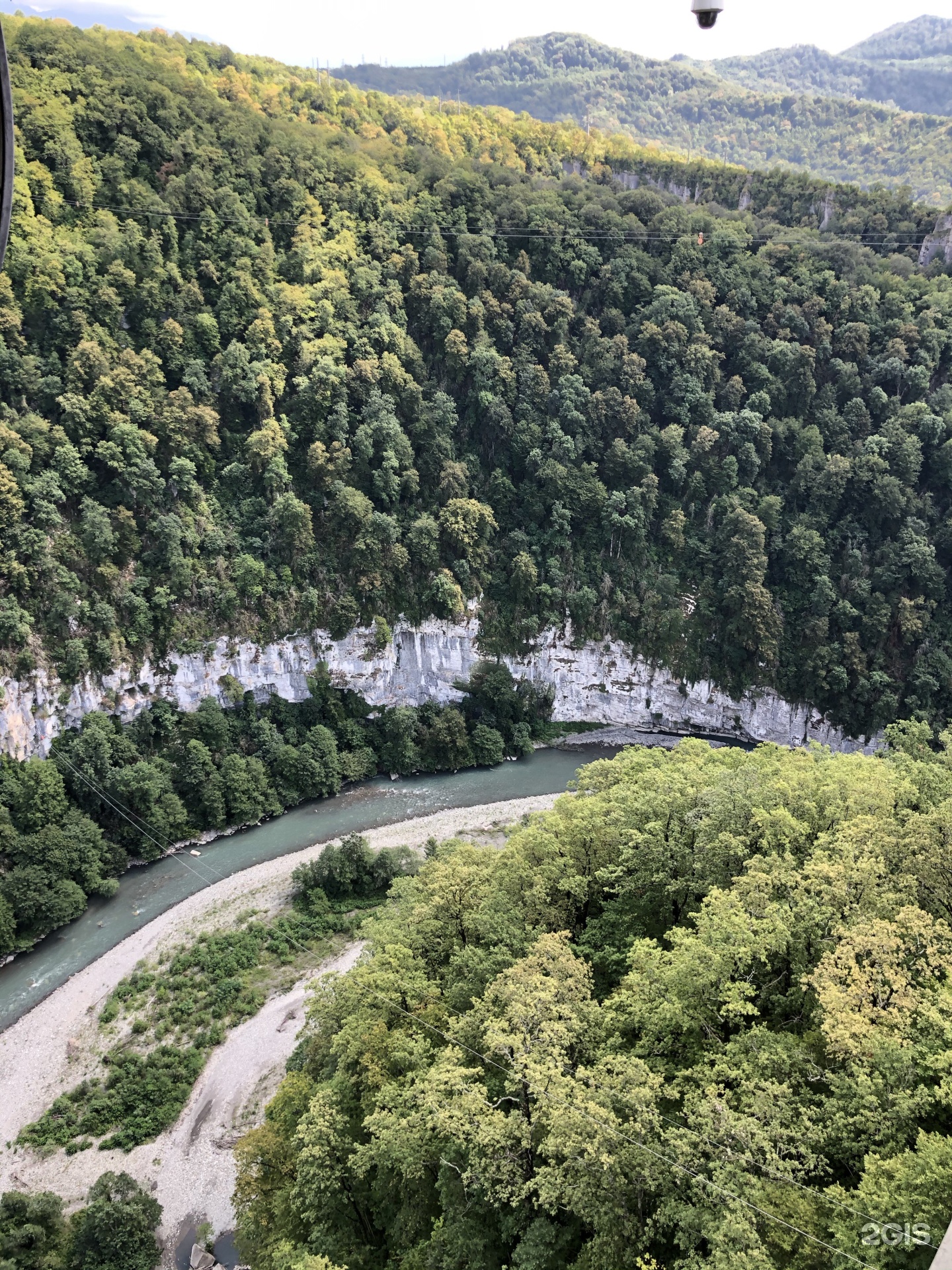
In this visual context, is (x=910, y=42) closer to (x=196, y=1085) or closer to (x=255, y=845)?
(x=255, y=845)

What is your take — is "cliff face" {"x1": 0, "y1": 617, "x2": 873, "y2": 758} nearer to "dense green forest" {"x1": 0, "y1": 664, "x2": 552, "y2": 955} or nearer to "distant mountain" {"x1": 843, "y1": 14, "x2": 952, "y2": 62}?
"dense green forest" {"x1": 0, "y1": 664, "x2": 552, "y2": 955}

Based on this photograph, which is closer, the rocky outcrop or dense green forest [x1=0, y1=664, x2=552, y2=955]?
dense green forest [x1=0, y1=664, x2=552, y2=955]

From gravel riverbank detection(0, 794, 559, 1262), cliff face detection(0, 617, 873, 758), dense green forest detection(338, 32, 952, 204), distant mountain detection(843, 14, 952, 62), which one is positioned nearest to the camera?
gravel riverbank detection(0, 794, 559, 1262)

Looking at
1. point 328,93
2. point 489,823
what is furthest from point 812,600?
point 328,93

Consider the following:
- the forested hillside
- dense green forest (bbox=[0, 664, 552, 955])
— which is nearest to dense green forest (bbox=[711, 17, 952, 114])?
the forested hillside

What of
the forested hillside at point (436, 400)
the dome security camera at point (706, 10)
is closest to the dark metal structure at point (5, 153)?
the dome security camera at point (706, 10)

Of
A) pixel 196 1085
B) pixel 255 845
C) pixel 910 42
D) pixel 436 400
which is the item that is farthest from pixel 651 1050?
pixel 910 42
